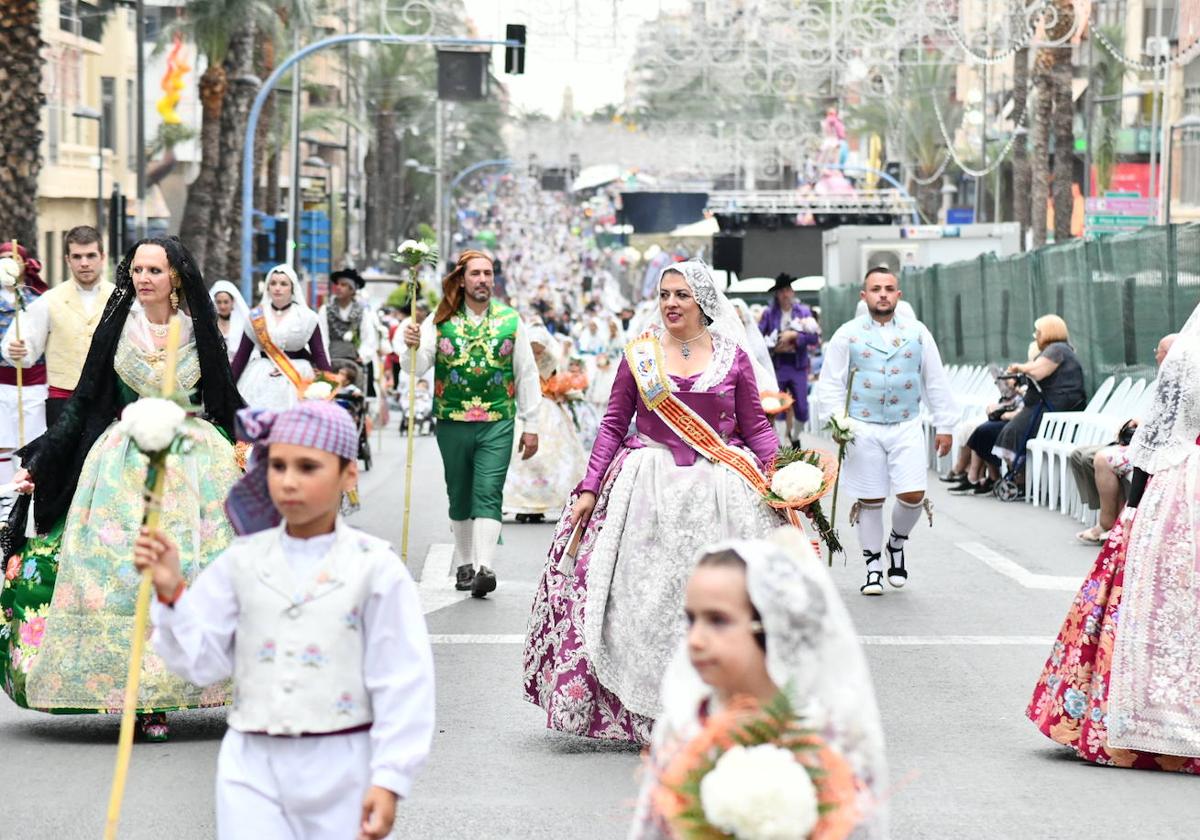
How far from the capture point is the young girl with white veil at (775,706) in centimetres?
366

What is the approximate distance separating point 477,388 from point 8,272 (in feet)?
9.16

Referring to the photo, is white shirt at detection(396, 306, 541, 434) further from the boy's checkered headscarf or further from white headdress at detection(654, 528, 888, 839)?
white headdress at detection(654, 528, 888, 839)

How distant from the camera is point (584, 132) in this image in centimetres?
12625

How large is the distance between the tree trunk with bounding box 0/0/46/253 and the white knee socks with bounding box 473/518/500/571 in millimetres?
13130

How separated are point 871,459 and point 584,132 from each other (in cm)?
11441

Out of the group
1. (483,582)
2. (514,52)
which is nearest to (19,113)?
(514,52)

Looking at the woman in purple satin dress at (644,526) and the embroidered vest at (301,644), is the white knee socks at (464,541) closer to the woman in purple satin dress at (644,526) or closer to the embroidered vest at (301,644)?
the woman in purple satin dress at (644,526)

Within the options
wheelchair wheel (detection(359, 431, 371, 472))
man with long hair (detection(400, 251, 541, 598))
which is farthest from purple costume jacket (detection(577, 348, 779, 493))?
wheelchair wheel (detection(359, 431, 371, 472))

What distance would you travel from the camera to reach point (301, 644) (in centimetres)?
461

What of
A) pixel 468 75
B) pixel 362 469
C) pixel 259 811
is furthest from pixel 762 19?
pixel 259 811

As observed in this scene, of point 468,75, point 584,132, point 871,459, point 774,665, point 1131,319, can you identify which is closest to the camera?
point 774,665

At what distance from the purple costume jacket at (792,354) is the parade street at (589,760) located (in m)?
12.4

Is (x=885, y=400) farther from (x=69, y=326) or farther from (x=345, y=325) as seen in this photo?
(x=345, y=325)

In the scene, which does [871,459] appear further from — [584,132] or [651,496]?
[584,132]
